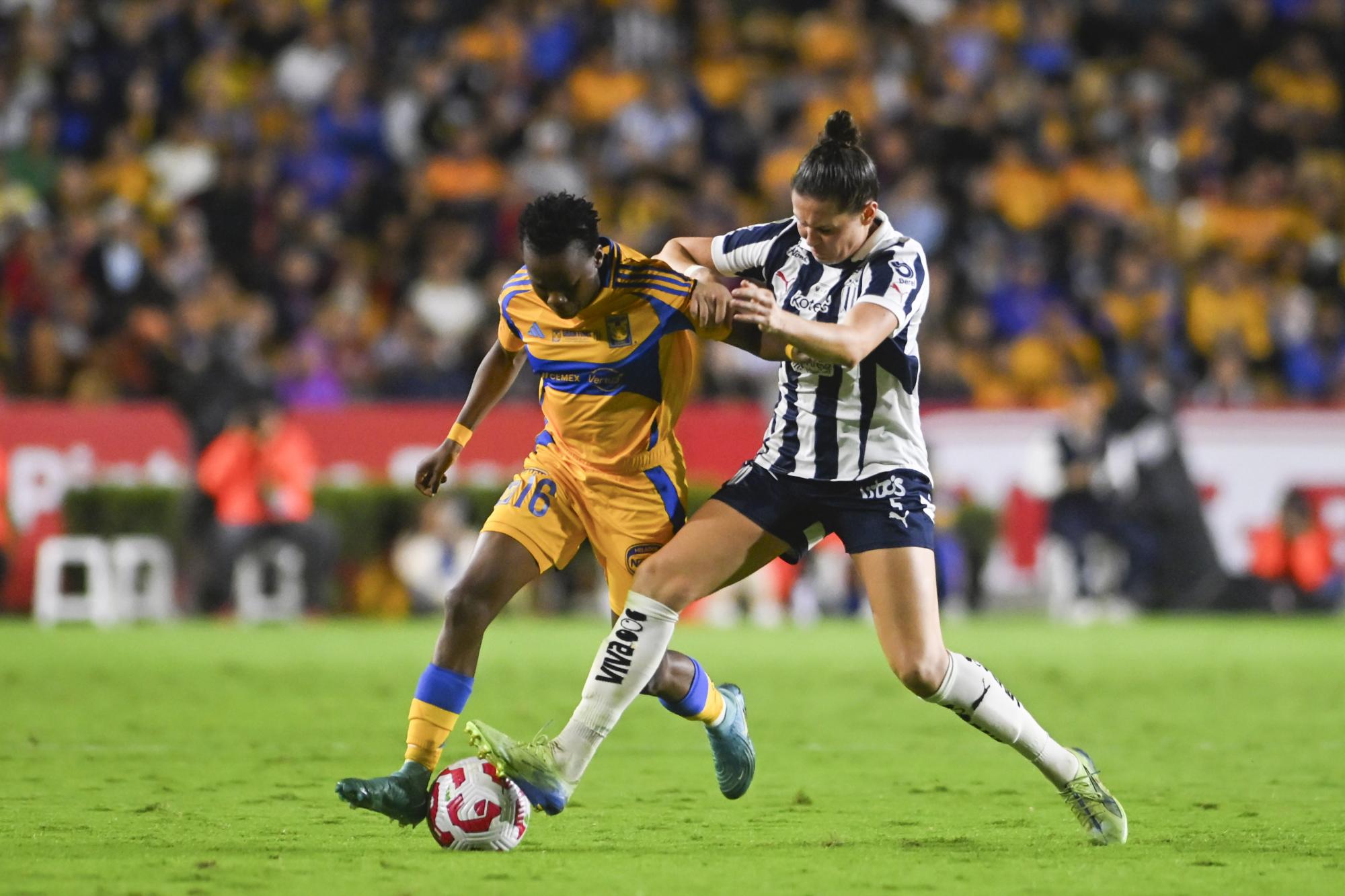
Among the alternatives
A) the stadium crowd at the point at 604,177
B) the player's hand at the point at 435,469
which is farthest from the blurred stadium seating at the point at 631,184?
the player's hand at the point at 435,469

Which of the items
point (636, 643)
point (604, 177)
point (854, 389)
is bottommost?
point (636, 643)

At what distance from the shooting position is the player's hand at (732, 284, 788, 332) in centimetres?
549

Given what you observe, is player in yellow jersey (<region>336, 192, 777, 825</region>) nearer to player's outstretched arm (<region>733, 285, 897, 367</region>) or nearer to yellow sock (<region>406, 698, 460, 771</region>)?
yellow sock (<region>406, 698, 460, 771</region>)

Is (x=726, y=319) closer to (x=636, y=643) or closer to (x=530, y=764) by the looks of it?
(x=636, y=643)

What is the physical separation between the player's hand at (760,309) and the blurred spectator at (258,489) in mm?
10378

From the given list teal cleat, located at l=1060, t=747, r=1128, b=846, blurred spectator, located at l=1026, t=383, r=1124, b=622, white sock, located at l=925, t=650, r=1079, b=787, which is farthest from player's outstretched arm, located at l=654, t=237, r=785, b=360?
blurred spectator, located at l=1026, t=383, r=1124, b=622

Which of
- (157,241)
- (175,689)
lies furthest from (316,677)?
(157,241)

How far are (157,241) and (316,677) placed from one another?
7466 millimetres

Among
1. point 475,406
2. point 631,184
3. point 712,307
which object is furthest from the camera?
point 631,184

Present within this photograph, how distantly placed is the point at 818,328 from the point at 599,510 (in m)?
1.29

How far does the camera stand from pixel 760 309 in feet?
18.0

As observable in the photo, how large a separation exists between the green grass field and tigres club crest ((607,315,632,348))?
163 centimetres

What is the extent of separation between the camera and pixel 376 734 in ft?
28.8

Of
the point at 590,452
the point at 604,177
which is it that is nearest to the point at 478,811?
the point at 590,452
